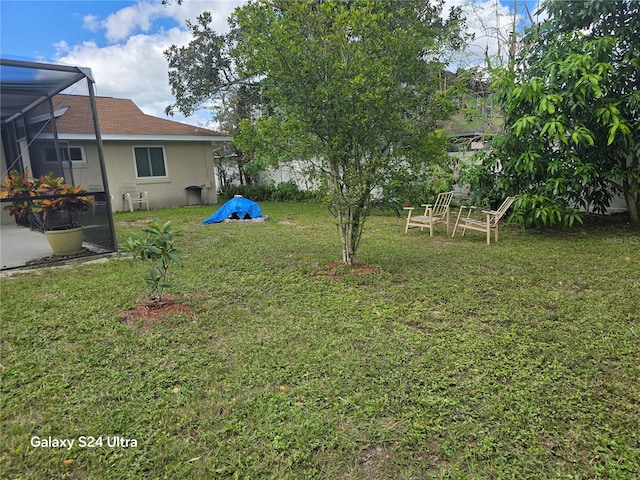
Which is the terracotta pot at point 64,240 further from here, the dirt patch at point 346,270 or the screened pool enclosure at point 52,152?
the dirt patch at point 346,270

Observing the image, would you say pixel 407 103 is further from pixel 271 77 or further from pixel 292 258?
pixel 292 258

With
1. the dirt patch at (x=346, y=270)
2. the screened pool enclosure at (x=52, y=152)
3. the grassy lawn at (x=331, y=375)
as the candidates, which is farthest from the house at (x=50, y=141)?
the dirt patch at (x=346, y=270)

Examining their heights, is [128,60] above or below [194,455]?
above

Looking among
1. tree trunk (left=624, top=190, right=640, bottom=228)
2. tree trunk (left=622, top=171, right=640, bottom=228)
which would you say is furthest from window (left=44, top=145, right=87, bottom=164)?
tree trunk (left=624, top=190, right=640, bottom=228)

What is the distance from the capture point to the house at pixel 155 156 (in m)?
11.5

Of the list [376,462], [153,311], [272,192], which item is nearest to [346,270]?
[153,311]

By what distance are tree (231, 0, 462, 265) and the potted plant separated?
9.03 feet

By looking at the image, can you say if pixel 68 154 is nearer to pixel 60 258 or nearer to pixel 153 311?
pixel 60 258

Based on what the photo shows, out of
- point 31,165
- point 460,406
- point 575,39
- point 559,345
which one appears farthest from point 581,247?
point 31,165

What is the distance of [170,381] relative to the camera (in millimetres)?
2465

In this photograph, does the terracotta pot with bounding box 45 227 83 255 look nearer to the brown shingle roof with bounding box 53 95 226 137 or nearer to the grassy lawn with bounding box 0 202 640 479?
the grassy lawn with bounding box 0 202 640 479

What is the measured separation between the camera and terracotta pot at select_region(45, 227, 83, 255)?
18.3 ft

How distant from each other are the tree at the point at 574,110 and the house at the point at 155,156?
947 centimetres

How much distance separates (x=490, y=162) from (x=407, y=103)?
4109mm
